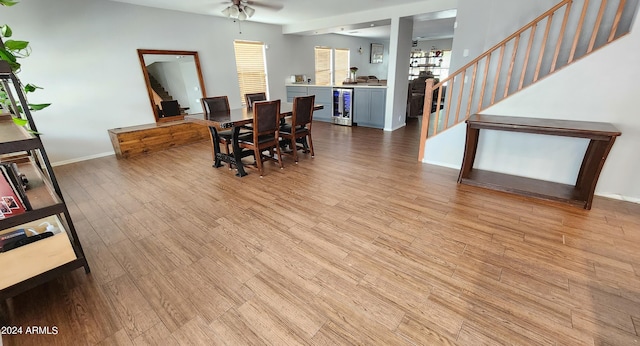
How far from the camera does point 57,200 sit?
1549 millimetres

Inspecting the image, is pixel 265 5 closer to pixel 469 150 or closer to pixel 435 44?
pixel 469 150

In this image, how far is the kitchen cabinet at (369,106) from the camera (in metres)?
5.63

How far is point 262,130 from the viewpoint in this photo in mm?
3250

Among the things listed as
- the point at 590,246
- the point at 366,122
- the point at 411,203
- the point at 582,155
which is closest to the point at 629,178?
the point at 582,155

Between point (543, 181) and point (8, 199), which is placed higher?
point (8, 199)

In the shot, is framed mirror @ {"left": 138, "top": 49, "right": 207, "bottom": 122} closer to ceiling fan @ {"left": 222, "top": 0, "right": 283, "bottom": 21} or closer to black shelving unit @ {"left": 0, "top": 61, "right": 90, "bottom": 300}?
ceiling fan @ {"left": 222, "top": 0, "right": 283, "bottom": 21}

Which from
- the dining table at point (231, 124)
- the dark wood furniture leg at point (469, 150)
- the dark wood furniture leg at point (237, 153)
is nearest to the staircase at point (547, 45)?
the dark wood furniture leg at point (469, 150)

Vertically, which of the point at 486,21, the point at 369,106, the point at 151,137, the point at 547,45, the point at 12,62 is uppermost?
the point at 486,21

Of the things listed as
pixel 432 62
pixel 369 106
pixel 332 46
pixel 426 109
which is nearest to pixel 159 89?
pixel 369 106

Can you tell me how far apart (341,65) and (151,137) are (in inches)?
271

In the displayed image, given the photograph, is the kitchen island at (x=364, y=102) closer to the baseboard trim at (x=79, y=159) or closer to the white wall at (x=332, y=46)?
the white wall at (x=332, y=46)

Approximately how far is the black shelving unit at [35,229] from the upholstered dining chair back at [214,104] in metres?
2.12

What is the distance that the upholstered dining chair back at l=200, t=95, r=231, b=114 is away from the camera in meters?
3.75

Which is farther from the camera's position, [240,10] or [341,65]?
[341,65]
